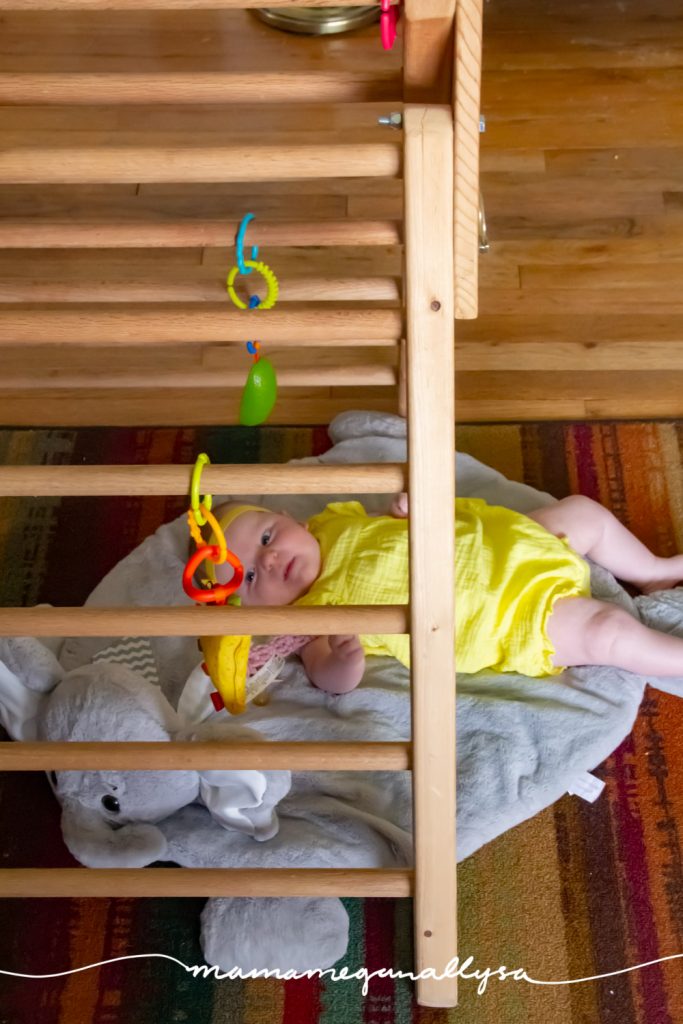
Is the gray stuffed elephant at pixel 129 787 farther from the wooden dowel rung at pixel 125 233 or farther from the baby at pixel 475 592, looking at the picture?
the wooden dowel rung at pixel 125 233

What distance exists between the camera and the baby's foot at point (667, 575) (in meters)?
1.44

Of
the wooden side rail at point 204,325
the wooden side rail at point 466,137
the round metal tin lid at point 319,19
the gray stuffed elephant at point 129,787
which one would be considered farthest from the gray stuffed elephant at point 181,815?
the round metal tin lid at point 319,19

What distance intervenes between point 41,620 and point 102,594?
1.70ft

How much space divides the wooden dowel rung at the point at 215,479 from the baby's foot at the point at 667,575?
661 millimetres

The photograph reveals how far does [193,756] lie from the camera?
96 centimetres

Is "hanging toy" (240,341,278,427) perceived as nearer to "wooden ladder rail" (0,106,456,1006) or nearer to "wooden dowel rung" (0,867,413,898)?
"wooden ladder rail" (0,106,456,1006)

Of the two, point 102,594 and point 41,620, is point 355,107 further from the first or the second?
point 41,620

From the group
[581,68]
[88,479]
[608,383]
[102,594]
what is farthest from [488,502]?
[581,68]

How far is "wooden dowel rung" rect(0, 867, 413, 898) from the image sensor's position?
39.9 inches

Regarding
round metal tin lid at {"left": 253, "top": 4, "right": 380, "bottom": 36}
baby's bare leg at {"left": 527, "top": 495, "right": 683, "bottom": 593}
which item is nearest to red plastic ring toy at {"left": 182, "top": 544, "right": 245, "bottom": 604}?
baby's bare leg at {"left": 527, "top": 495, "right": 683, "bottom": 593}

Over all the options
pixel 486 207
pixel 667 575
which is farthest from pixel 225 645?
pixel 486 207

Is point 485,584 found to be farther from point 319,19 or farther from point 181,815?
point 319,19

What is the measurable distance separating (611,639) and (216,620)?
569mm

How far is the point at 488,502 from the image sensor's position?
1.52 m
